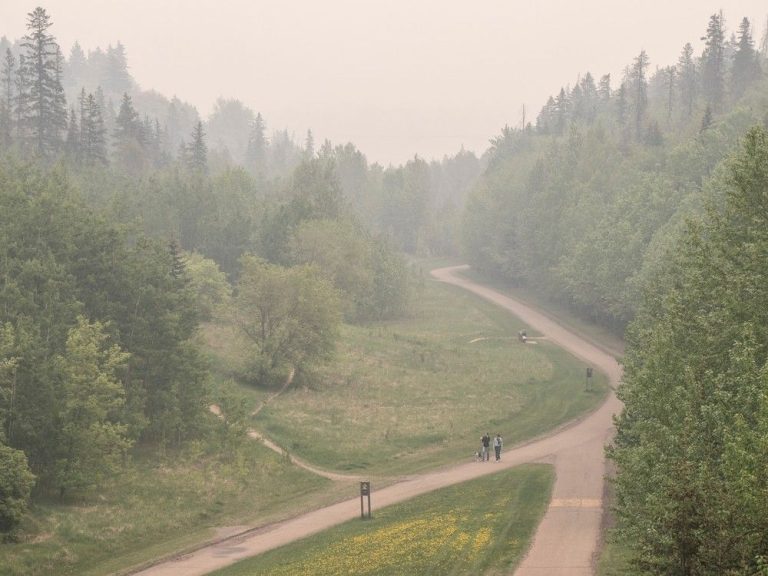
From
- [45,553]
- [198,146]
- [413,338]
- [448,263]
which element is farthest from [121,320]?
[448,263]

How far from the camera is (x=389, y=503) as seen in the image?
137ft

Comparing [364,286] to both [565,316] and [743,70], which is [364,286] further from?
[743,70]

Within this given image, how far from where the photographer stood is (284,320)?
226 ft

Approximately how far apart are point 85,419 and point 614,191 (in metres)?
85.5

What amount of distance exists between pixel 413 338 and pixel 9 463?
60.9 meters

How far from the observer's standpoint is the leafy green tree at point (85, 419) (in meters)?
41.6

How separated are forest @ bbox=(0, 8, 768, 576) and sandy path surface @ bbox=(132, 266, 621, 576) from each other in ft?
9.86

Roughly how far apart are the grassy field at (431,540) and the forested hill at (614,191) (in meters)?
23.0

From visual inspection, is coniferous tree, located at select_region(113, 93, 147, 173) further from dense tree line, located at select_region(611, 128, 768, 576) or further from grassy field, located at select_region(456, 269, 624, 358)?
A: dense tree line, located at select_region(611, 128, 768, 576)

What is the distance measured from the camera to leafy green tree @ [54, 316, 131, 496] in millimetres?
41562

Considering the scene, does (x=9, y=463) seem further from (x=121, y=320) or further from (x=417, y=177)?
(x=417, y=177)

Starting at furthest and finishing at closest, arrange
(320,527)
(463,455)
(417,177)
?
(417,177)
(463,455)
(320,527)

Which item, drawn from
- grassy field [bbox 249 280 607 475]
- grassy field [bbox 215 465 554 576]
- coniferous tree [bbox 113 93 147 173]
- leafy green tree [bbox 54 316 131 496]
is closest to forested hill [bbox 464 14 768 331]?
grassy field [bbox 249 280 607 475]

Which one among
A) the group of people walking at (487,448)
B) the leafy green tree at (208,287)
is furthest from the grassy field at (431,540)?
the leafy green tree at (208,287)
